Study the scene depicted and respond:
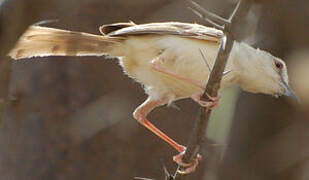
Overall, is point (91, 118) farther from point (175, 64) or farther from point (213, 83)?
point (213, 83)

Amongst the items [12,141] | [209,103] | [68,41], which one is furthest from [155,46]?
[12,141]

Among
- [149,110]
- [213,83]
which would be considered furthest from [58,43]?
[213,83]

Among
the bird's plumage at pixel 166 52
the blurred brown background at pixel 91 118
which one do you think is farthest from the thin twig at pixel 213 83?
the blurred brown background at pixel 91 118

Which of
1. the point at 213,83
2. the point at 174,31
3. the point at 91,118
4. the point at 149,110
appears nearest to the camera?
the point at 213,83

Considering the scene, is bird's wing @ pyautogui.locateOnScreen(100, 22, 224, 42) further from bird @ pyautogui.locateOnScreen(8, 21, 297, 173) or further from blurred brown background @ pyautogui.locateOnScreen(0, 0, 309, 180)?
blurred brown background @ pyautogui.locateOnScreen(0, 0, 309, 180)

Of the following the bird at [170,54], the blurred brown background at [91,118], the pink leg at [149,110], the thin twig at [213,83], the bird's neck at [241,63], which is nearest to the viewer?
the thin twig at [213,83]

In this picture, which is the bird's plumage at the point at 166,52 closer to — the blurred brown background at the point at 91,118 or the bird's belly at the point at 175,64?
the bird's belly at the point at 175,64

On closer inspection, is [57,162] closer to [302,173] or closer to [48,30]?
[48,30]
